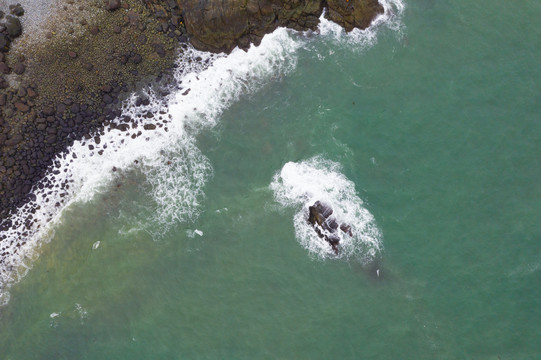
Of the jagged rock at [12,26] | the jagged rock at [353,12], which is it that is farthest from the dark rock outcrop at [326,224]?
the jagged rock at [12,26]

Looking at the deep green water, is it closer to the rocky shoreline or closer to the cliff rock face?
the cliff rock face

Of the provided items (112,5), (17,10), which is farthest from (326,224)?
(17,10)

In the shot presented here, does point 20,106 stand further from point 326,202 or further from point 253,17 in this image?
point 326,202

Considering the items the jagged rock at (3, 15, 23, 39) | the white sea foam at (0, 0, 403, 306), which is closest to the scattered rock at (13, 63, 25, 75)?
the jagged rock at (3, 15, 23, 39)

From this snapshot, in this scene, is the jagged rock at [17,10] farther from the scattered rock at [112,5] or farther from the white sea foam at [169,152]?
the white sea foam at [169,152]

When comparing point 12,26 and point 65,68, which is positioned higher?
point 12,26

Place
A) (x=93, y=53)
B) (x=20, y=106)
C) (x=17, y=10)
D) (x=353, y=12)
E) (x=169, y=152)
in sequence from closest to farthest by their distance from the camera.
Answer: (x=20, y=106)
(x=17, y=10)
(x=169, y=152)
(x=93, y=53)
(x=353, y=12)
